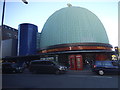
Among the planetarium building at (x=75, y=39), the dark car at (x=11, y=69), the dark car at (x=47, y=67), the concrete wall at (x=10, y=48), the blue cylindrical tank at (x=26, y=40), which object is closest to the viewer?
the dark car at (x=47, y=67)

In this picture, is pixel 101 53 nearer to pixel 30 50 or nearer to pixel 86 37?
pixel 86 37

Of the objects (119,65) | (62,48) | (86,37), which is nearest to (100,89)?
(119,65)

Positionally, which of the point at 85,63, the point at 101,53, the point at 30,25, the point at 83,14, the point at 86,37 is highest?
the point at 83,14

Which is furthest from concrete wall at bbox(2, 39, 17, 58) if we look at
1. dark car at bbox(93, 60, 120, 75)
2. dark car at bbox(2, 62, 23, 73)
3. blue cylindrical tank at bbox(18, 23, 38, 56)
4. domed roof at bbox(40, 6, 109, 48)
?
dark car at bbox(93, 60, 120, 75)

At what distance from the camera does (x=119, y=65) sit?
1349 centimetres

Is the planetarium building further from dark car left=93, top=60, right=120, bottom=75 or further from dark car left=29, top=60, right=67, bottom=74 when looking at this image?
dark car left=93, top=60, right=120, bottom=75

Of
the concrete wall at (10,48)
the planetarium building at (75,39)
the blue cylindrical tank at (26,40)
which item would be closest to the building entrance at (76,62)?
the planetarium building at (75,39)

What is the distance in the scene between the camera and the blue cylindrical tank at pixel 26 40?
34994 mm

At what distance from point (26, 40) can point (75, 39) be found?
A: 16167 mm

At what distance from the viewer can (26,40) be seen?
3538 centimetres

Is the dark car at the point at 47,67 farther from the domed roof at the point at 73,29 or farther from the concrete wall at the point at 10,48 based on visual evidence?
the concrete wall at the point at 10,48

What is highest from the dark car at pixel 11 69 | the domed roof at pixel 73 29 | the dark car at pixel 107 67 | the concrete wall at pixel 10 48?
the domed roof at pixel 73 29

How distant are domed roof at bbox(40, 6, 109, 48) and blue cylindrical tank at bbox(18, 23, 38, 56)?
427 cm

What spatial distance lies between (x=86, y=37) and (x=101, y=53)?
558 cm
